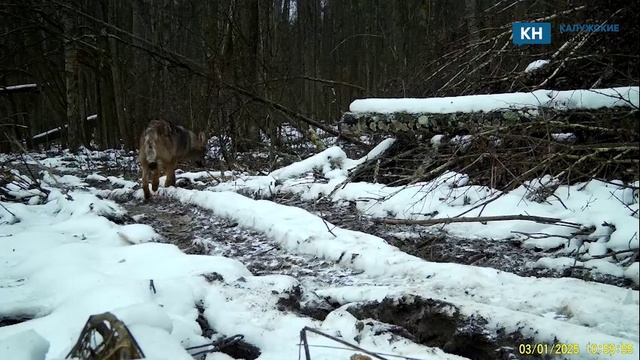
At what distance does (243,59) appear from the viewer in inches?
319

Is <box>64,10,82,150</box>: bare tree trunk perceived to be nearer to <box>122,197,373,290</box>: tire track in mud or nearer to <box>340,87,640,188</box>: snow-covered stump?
<box>122,197,373,290</box>: tire track in mud

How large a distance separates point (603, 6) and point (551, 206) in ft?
6.22

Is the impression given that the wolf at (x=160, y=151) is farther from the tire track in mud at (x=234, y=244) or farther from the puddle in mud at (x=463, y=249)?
the puddle in mud at (x=463, y=249)

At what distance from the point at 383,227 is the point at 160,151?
196 inches

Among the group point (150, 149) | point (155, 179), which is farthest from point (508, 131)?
point (150, 149)

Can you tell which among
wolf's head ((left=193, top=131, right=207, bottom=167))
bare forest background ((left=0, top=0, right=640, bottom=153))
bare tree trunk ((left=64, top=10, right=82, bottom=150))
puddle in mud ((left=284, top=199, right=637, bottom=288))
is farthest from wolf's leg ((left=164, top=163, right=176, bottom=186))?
bare tree trunk ((left=64, top=10, right=82, bottom=150))

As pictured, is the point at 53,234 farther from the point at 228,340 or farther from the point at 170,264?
the point at 228,340

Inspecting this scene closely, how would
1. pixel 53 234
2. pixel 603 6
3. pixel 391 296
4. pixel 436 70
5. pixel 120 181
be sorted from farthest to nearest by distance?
pixel 120 181
pixel 436 70
pixel 53 234
pixel 603 6
pixel 391 296

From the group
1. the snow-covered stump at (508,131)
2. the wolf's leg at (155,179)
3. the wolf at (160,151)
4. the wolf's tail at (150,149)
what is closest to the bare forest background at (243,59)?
the snow-covered stump at (508,131)

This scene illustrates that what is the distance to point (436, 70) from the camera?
654 cm

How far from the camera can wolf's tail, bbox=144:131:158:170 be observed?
7.88 metres

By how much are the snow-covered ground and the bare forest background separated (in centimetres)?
114

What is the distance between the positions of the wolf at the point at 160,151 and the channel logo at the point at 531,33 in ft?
19.3

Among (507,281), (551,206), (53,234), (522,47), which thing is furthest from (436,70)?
(53,234)
